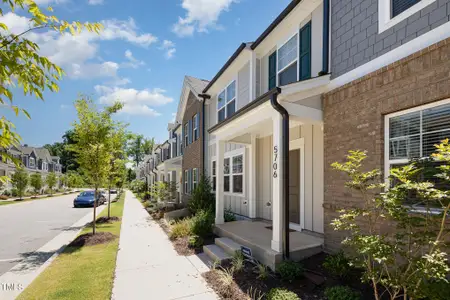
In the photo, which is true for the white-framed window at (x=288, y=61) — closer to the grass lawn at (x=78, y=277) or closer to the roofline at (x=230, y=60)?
the roofline at (x=230, y=60)

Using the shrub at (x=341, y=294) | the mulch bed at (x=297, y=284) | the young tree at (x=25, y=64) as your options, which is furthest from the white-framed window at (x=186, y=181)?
the young tree at (x=25, y=64)

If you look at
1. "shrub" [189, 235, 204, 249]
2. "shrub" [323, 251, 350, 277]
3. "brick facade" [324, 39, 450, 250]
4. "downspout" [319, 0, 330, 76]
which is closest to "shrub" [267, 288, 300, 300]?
"shrub" [323, 251, 350, 277]

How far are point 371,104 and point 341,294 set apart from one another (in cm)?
347

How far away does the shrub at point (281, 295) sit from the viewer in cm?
428

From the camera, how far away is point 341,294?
13.6 feet

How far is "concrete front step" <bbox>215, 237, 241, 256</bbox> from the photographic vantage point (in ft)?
22.5

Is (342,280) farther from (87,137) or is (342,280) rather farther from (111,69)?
(111,69)

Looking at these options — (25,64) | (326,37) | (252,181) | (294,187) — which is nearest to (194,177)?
(252,181)

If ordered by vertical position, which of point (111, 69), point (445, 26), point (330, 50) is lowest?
point (445, 26)

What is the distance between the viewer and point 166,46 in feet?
37.0

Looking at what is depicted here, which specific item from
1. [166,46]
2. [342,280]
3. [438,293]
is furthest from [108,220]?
[438,293]

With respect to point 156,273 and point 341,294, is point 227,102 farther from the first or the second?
point 341,294

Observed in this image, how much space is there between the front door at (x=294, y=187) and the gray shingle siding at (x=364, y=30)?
9.86 feet

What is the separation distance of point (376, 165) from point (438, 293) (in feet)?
7.98
